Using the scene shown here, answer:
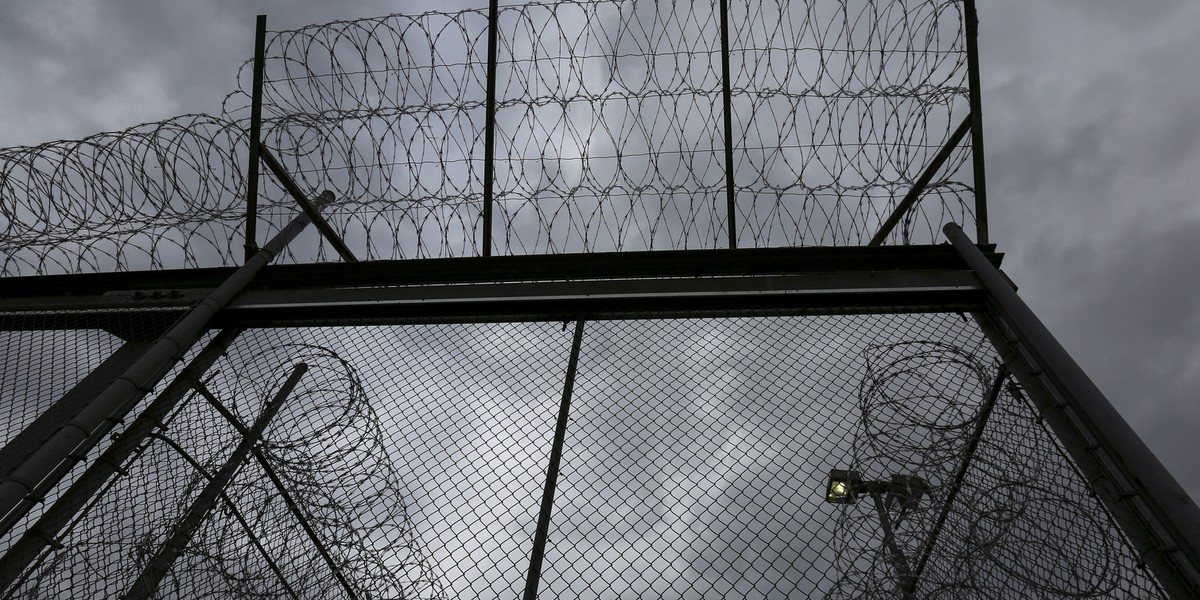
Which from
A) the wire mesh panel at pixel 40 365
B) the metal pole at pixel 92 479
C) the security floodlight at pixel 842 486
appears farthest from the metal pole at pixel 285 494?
the security floodlight at pixel 842 486

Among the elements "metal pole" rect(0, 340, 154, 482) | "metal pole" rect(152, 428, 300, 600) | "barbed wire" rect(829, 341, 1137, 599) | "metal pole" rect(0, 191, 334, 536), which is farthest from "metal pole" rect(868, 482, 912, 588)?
"metal pole" rect(0, 340, 154, 482)

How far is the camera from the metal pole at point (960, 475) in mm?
3158

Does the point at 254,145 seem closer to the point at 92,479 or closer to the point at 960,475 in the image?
the point at 92,479

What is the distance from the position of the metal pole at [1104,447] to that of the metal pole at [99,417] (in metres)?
3.64

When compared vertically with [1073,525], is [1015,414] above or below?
above

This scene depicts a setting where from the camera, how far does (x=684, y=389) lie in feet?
11.9

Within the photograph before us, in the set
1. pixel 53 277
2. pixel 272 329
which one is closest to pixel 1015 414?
pixel 272 329

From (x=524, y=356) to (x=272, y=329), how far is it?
53.2 inches

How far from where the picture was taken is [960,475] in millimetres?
3316

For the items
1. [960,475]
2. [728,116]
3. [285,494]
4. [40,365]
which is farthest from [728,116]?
[40,365]

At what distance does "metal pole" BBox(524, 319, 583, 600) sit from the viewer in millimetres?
2855

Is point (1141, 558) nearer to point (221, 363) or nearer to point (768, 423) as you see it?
point (768, 423)

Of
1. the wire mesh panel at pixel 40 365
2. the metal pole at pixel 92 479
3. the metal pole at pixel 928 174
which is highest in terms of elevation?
the metal pole at pixel 928 174

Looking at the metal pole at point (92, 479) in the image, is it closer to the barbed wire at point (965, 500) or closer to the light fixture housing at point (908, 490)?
the barbed wire at point (965, 500)
